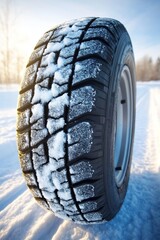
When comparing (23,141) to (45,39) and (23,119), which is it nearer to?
(23,119)

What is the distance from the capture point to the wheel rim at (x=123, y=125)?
192 centimetres

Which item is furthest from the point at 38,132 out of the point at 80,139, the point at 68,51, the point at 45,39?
the point at 45,39

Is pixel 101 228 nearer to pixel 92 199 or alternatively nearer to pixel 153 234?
pixel 153 234

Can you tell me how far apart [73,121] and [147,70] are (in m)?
81.0

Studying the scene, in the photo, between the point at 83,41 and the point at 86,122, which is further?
the point at 83,41

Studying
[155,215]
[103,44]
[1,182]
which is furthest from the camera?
[1,182]

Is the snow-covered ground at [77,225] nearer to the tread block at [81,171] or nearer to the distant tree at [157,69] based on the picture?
the tread block at [81,171]

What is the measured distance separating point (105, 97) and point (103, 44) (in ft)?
0.97

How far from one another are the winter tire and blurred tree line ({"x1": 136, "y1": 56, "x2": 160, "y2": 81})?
2929 inches

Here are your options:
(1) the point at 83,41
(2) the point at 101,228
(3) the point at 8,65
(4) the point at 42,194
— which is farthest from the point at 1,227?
(3) the point at 8,65

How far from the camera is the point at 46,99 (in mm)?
1120

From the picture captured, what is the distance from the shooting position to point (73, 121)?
41.8 inches

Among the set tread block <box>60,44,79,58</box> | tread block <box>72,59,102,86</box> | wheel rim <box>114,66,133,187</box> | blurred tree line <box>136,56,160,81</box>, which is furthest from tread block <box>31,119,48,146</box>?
blurred tree line <box>136,56,160,81</box>

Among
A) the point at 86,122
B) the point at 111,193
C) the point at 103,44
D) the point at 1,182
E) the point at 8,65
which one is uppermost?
the point at 103,44
